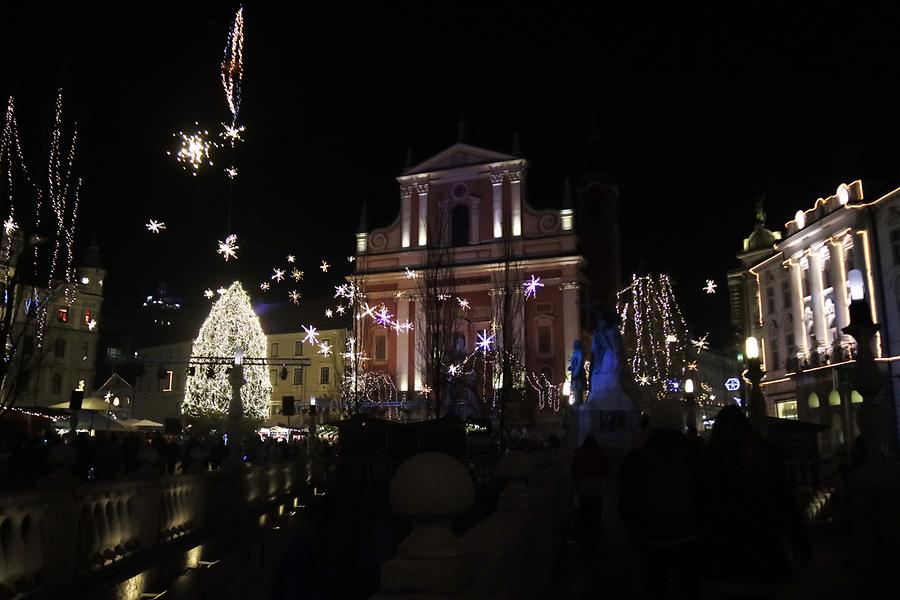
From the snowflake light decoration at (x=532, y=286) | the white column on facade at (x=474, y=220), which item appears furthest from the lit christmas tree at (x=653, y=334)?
the white column on facade at (x=474, y=220)

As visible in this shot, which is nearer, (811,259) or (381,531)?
(381,531)

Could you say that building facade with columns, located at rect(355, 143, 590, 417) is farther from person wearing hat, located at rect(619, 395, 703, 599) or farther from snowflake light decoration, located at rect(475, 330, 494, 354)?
person wearing hat, located at rect(619, 395, 703, 599)

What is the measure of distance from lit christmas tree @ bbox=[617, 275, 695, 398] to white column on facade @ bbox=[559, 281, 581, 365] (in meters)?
3.56

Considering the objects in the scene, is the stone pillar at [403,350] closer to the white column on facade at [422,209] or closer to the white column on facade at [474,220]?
the white column on facade at [422,209]

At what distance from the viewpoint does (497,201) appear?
170 ft

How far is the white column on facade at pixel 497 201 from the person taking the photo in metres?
51.7

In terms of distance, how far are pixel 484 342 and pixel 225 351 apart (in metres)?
16.0

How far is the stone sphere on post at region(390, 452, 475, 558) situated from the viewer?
3.09 metres

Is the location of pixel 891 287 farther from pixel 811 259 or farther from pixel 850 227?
pixel 811 259

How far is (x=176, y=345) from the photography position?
2872 inches

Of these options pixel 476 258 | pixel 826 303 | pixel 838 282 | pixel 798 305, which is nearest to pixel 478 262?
pixel 476 258

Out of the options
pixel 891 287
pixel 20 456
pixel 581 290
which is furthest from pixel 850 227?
pixel 20 456

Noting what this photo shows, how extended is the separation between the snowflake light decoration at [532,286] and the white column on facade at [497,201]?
13.7 ft

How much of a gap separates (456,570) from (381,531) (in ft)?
48.3
